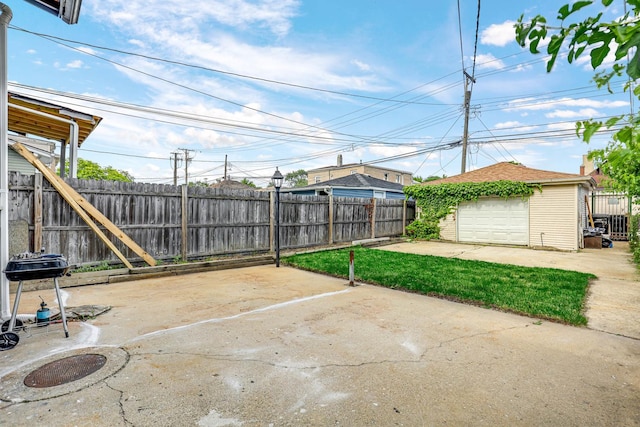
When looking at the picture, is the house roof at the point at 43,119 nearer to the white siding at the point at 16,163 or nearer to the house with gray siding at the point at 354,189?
the white siding at the point at 16,163

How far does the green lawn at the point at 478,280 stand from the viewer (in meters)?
4.73

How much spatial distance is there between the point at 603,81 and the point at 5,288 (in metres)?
5.37


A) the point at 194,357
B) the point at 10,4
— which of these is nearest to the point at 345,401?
the point at 194,357

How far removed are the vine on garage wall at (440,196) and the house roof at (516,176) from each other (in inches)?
21.6

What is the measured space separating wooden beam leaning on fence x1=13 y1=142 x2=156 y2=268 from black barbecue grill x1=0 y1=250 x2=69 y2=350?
3314 mm

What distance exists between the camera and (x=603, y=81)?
1117 millimetres

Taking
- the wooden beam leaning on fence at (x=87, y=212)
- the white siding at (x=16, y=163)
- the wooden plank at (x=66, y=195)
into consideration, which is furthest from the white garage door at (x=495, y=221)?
the white siding at (x=16, y=163)

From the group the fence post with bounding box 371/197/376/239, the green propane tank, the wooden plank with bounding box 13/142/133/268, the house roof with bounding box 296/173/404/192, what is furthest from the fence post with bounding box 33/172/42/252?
the house roof with bounding box 296/173/404/192

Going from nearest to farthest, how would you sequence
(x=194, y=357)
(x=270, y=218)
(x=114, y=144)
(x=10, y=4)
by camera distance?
1. (x=194, y=357)
2. (x=10, y=4)
3. (x=270, y=218)
4. (x=114, y=144)

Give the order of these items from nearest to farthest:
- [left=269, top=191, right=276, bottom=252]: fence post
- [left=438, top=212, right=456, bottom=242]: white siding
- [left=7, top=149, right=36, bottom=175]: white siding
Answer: [left=269, top=191, right=276, bottom=252]: fence post < [left=7, top=149, right=36, bottom=175]: white siding < [left=438, top=212, right=456, bottom=242]: white siding

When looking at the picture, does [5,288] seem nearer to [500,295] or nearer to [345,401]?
[345,401]

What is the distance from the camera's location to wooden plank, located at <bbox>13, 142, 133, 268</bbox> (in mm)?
5844

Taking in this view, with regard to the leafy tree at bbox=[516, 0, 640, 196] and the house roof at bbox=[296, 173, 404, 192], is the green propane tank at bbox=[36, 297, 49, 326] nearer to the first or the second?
the leafy tree at bbox=[516, 0, 640, 196]

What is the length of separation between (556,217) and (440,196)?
14.5 ft
